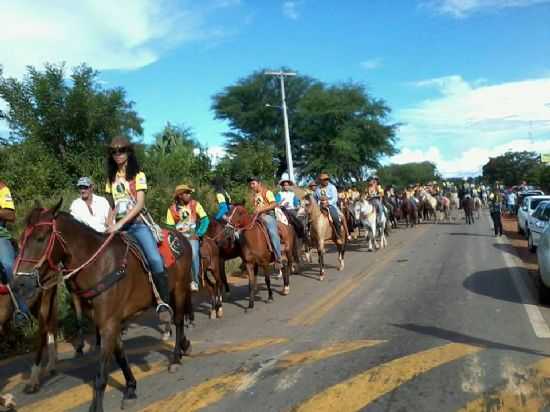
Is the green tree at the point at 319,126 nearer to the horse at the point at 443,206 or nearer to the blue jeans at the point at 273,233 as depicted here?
the horse at the point at 443,206

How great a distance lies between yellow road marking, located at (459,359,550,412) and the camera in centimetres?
477

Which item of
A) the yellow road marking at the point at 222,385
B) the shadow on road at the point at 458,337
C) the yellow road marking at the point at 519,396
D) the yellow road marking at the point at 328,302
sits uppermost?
the yellow road marking at the point at 328,302

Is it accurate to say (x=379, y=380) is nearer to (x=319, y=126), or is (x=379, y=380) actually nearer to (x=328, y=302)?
(x=328, y=302)

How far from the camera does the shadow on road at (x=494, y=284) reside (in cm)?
989

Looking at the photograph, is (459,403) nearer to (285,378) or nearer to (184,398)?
(285,378)

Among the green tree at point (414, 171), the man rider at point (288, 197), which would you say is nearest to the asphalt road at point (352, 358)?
the man rider at point (288, 197)

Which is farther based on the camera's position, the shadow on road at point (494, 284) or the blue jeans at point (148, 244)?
the shadow on road at point (494, 284)

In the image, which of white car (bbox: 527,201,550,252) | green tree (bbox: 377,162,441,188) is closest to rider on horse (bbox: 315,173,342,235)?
white car (bbox: 527,201,550,252)

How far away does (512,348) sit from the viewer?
6.55 metres

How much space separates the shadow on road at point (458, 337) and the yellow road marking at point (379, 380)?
0.24 metres

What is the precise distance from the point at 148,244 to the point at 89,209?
2.26 m

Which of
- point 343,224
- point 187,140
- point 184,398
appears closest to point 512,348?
point 184,398

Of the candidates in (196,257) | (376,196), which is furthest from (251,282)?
(376,196)

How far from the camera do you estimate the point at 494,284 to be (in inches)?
440
